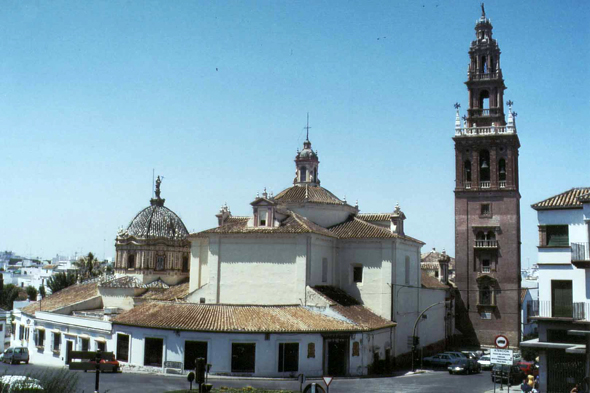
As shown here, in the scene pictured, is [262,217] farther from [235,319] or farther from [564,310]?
[564,310]

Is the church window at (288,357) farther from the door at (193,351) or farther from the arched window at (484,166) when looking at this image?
the arched window at (484,166)

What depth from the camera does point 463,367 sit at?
138 ft

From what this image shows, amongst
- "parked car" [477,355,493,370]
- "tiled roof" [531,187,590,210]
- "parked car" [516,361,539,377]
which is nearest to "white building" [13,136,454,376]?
"parked car" [477,355,493,370]

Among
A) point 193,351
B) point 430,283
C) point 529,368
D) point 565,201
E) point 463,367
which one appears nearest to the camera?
point 565,201

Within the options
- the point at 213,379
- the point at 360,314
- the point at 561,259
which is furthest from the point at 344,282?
the point at 561,259

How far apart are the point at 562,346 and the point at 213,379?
19.3 metres

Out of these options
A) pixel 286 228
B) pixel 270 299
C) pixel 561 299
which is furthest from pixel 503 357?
pixel 286 228

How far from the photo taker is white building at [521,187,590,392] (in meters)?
31.3

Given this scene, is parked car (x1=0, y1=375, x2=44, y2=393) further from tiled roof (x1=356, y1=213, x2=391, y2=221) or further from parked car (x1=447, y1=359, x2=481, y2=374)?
tiled roof (x1=356, y1=213, x2=391, y2=221)

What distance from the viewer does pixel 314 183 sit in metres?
54.4

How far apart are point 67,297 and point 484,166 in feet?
142

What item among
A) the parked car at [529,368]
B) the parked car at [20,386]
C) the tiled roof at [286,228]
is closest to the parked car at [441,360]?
the parked car at [529,368]

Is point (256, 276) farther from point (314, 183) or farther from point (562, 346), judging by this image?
point (562, 346)

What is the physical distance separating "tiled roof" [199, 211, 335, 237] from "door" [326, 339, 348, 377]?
26.4ft
